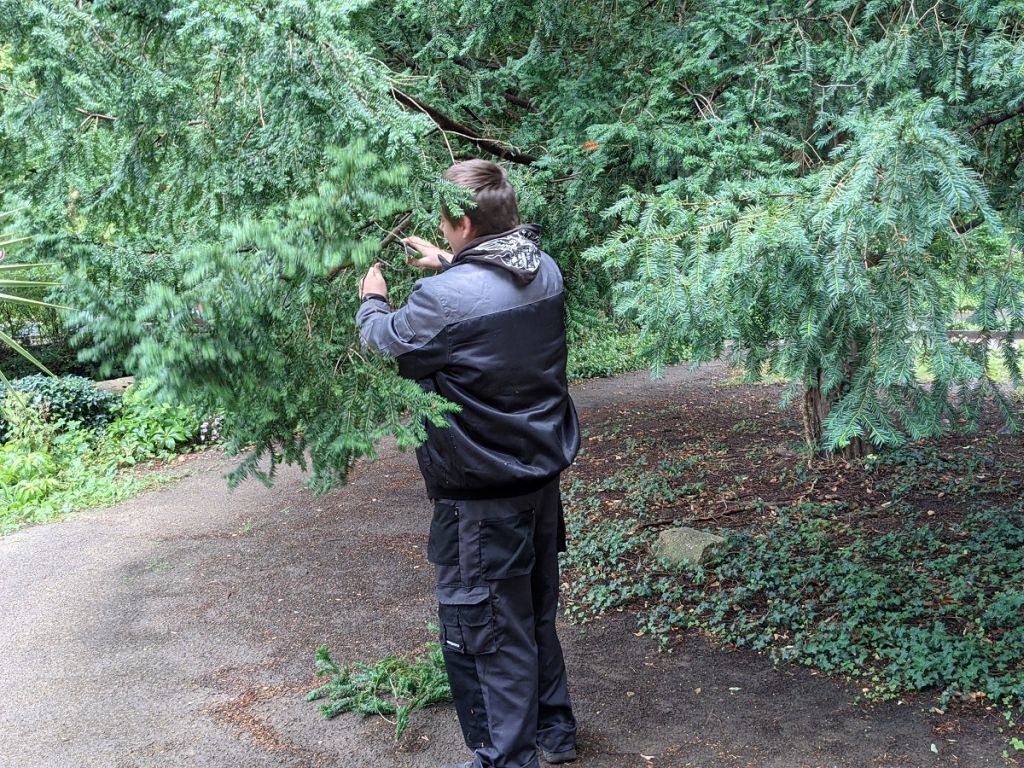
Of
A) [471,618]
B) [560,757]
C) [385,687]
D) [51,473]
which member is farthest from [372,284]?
[51,473]

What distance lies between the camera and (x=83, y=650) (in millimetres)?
4934

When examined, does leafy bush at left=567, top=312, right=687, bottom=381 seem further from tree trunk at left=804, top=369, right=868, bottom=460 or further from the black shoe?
the black shoe

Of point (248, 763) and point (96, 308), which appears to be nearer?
point (96, 308)

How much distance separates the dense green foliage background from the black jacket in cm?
16

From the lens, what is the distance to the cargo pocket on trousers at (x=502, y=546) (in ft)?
9.52

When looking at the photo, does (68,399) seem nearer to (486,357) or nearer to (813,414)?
(813,414)

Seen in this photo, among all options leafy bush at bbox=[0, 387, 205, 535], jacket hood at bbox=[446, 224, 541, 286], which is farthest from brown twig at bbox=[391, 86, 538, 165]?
leafy bush at bbox=[0, 387, 205, 535]

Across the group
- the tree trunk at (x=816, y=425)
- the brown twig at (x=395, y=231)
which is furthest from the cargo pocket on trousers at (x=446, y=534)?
the tree trunk at (x=816, y=425)

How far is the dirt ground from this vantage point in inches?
140

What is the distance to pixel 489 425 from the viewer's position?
2.86 m

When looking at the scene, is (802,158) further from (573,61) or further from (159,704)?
(159,704)

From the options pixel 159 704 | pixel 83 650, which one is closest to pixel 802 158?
pixel 159 704

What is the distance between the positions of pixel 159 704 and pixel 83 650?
41.2 inches

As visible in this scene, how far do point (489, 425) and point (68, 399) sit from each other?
29.9 feet
